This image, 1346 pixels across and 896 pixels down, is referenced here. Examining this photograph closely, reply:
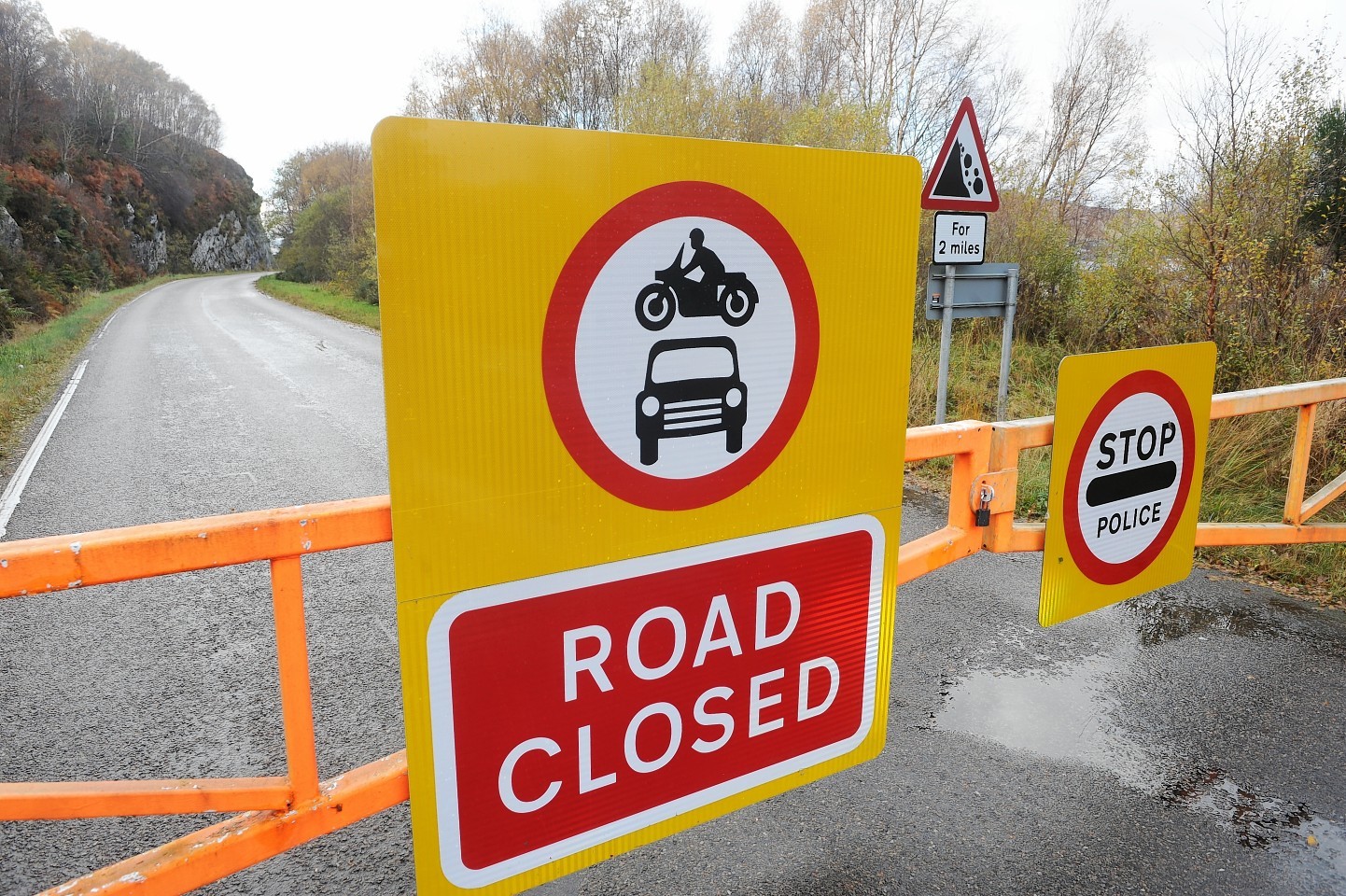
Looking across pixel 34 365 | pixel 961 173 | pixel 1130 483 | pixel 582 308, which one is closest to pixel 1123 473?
pixel 1130 483

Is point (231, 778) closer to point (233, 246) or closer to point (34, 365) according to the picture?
point (34, 365)

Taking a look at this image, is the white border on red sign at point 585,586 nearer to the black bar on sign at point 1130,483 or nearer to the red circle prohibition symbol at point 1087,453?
the red circle prohibition symbol at point 1087,453

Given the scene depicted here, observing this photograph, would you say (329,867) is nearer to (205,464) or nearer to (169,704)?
(169,704)

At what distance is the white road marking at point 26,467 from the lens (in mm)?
6092

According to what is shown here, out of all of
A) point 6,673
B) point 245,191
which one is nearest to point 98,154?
point 245,191

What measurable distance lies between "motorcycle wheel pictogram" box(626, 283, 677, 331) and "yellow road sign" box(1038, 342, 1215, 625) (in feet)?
4.24

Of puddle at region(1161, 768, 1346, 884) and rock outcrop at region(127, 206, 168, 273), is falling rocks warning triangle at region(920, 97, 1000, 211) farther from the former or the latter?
rock outcrop at region(127, 206, 168, 273)

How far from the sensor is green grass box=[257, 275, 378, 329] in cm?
2198

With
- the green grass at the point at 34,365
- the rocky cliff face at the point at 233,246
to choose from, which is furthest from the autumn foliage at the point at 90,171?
the rocky cliff face at the point at 233,246

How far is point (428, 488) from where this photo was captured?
114 centimetres

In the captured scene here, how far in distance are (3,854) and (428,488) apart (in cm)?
236

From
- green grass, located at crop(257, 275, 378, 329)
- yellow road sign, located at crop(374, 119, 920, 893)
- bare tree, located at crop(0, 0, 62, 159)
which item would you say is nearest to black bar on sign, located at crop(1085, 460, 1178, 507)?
yellow road sign, located at crop(374, 119, 920, 893)

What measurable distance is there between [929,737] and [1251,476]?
4.09 metres

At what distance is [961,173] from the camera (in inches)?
232
